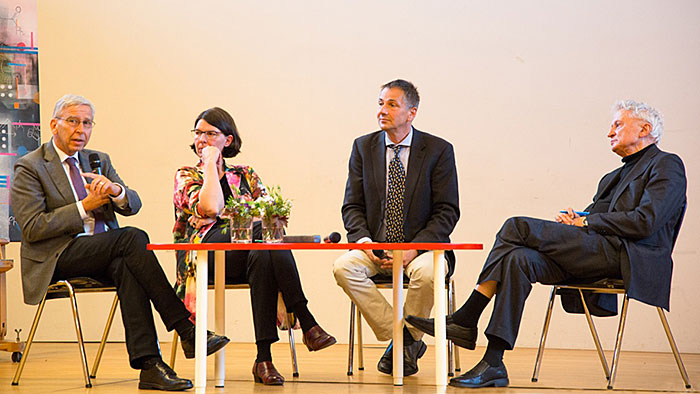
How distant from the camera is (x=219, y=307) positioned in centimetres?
327

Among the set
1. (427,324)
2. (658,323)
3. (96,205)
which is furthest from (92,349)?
(658,323)

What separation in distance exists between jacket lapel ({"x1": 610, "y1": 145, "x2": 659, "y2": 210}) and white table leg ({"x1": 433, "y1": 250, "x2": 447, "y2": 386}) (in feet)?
3.28

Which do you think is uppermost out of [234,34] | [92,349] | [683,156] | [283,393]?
[234,34]

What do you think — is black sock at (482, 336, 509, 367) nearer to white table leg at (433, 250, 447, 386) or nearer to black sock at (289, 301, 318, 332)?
white table leg at (433, 250, 447, 386)

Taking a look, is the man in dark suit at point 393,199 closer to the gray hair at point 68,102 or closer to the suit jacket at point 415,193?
the suit jacket at point 415,193

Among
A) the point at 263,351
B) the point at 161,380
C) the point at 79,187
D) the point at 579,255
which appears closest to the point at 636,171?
the point at 579,255

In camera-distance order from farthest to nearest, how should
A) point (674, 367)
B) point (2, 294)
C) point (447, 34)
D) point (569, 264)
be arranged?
point (447, 34), point (2, 294), point (674, 367), point (569, 264)

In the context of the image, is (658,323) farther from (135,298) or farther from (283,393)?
(135,298)

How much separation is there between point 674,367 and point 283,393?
214 cm

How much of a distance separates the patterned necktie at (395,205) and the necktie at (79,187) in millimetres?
1272

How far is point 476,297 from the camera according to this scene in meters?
3.22

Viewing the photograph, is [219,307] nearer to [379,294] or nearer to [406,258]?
[379,294]

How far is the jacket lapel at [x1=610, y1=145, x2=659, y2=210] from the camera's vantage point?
356 cm

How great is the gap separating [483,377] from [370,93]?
2.59 m
